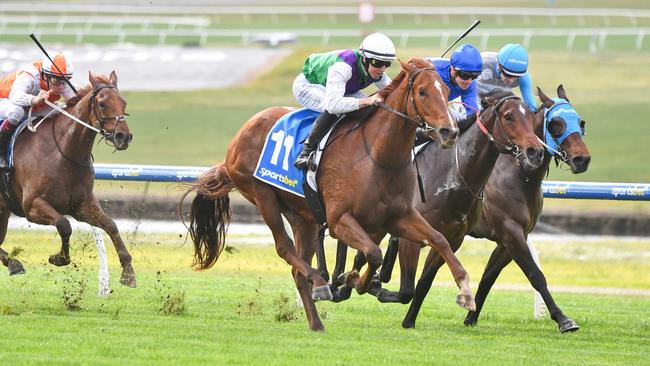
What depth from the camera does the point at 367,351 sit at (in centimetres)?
755

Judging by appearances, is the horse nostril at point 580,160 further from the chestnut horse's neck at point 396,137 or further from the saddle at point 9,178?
the saddle at point 9,178

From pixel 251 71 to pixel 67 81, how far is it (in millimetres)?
24319

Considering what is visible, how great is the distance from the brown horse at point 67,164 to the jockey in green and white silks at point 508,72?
2.74 m

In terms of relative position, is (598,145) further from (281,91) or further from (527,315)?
(527,315)

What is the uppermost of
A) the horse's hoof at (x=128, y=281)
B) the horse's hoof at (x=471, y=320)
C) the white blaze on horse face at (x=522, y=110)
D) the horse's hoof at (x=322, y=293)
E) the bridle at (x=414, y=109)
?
the bridle at (x=414, y=109)

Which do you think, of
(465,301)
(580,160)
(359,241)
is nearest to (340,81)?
(359,241)

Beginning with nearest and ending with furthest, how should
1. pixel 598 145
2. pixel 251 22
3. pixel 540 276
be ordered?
1. pixel 540 276
2. pixel 598 145
3. pixel 251 22

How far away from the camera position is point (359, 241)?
796 centimetres

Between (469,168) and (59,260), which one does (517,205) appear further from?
Result: (59,260)

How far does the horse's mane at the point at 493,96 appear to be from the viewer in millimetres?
9023

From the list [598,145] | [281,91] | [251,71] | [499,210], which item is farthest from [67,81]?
[251,71]

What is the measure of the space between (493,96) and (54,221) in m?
3.28

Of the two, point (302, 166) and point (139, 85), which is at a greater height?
point (302, 166)

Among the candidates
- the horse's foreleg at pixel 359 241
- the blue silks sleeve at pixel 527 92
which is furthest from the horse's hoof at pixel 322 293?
the blue silks sleeve at pixel 527 92
